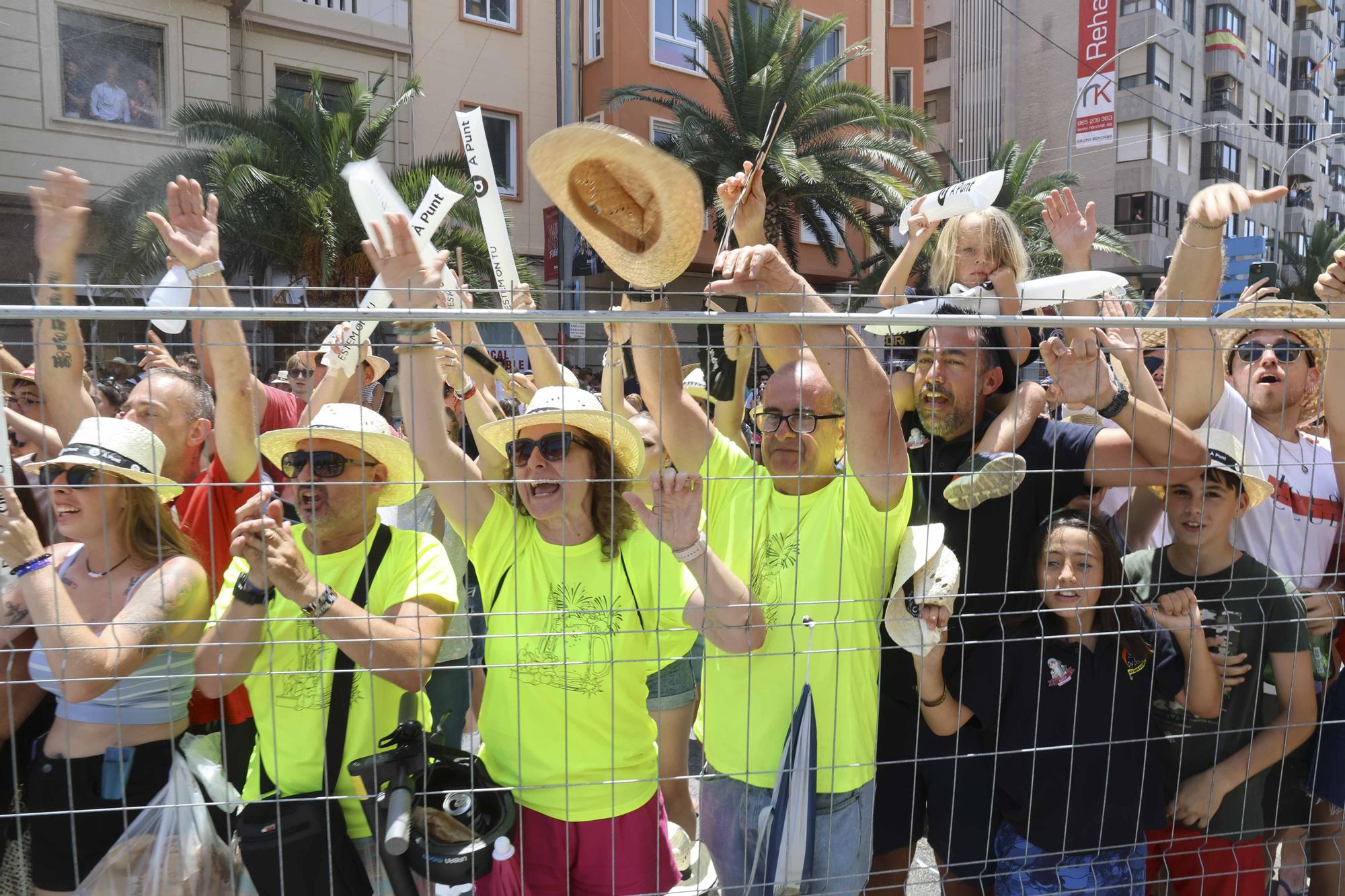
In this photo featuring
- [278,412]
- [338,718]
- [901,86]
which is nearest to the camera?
[338,718]

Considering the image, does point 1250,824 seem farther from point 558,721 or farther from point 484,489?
point 484,489

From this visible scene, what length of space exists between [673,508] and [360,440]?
2.51ft

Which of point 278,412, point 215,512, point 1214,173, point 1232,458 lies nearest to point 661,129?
point 278,412

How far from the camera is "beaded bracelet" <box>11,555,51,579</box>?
1.96 metres

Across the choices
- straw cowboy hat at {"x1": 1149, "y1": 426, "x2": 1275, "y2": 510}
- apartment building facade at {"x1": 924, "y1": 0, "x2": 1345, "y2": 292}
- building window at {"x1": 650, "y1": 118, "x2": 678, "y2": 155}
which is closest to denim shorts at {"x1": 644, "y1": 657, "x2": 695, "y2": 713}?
straw cowboy hat at {"x1": 1149, "y1": 426, "x2": 1275, "y2": 510}

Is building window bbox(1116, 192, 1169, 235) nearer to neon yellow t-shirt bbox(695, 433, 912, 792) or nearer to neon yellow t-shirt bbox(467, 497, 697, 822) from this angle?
neon yellow t-shirt bbox(695, 433, 912, 792)

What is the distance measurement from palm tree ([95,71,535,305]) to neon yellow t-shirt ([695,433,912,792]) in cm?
996

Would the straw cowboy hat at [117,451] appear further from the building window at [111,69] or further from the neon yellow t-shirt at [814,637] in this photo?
the building window at [111,69]

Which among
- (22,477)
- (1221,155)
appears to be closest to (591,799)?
(22,477)

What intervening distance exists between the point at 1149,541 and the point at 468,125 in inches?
114

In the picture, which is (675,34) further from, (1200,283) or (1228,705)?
(1228,705)

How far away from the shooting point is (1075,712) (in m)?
2.32

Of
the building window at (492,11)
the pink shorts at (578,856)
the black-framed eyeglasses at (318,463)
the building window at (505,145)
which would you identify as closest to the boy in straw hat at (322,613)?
the black-framed eyeglasses at (318,463)

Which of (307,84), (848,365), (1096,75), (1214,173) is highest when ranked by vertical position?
(1214,173)
